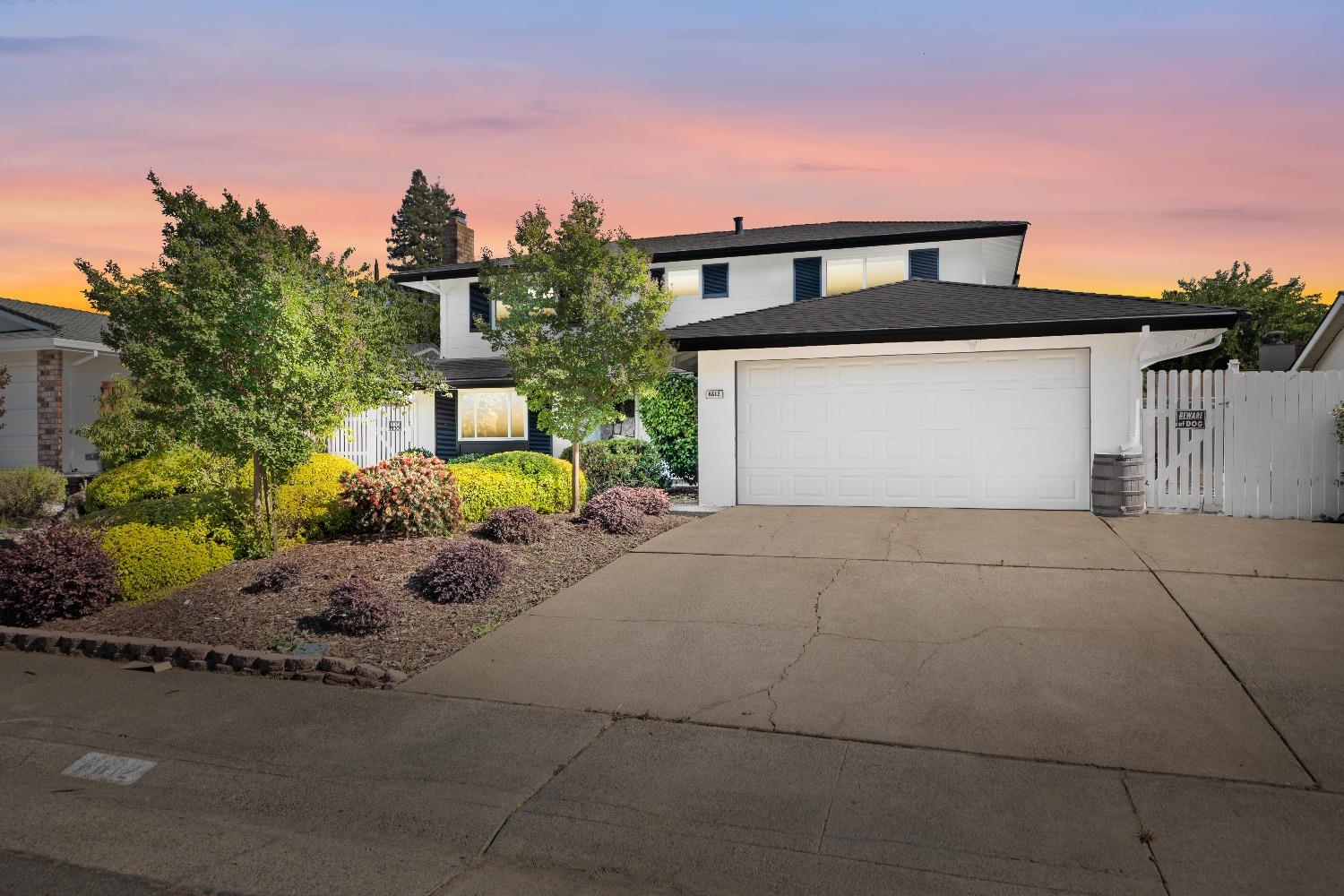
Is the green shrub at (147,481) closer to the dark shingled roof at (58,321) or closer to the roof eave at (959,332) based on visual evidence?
the dark shingled roof at (58,321)

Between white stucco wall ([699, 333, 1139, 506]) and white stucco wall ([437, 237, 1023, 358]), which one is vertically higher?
white stucco wall ([437, 237, 1023, 358])

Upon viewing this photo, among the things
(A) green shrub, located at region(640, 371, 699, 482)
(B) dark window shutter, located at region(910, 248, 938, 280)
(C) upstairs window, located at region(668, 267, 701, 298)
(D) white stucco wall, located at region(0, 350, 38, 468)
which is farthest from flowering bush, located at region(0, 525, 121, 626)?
(B) dark window shutter, located at region(910, 248, 938, 280)

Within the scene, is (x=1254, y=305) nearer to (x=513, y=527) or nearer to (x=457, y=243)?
(x=457, y=243)

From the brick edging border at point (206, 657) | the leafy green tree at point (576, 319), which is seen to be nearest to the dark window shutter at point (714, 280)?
the leafy green tree at point (576, 319)

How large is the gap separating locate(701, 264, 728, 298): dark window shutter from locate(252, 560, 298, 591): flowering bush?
16.0m

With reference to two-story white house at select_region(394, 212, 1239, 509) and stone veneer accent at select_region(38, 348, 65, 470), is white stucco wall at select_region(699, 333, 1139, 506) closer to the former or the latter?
two-story white house at select_region(394, 212, 1239, 509)

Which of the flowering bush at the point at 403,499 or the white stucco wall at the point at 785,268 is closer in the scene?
the flowering bush at the point at 403,499

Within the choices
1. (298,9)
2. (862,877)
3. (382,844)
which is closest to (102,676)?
(382,844)

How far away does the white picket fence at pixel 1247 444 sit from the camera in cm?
1188

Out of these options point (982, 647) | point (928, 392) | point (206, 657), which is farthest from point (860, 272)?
point (206, 657)

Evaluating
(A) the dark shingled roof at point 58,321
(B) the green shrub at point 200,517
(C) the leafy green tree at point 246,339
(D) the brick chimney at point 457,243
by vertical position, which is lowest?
(B) the green shrub at point 200,517

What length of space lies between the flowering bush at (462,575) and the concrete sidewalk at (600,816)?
9.13 feet

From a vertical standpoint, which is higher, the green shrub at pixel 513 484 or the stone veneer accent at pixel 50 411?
the stone veneer accent at pixel 50 411

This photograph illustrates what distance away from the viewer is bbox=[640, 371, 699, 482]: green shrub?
631 inches
